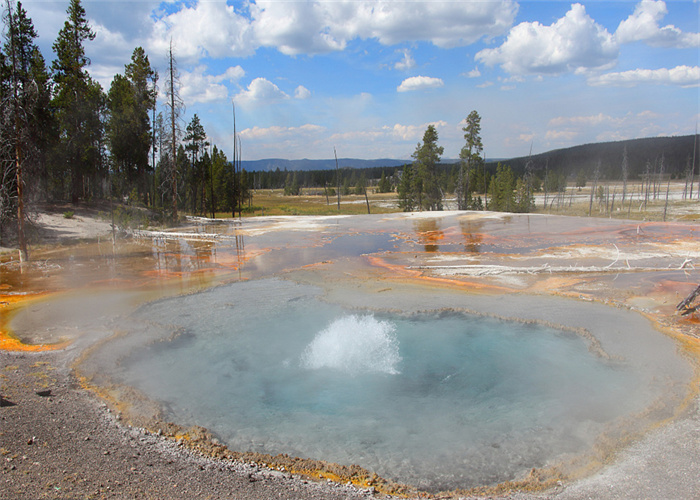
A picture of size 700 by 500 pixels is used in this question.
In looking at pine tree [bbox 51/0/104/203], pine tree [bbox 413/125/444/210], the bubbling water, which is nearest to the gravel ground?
the bubbling water

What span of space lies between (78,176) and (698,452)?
3083cm

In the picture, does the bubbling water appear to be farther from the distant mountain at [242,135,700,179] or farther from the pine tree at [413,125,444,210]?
the distant mountain at [242,135,700,179]

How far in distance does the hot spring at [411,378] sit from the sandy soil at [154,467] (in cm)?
50

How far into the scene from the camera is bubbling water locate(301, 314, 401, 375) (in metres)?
6.95

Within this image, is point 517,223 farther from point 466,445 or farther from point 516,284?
point 466,445

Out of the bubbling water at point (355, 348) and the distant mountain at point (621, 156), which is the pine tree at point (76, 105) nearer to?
the bubbling water at point (355, 348)

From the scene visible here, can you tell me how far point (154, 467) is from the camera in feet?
13.7

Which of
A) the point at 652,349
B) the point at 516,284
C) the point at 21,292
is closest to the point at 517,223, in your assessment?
the point at 516,284

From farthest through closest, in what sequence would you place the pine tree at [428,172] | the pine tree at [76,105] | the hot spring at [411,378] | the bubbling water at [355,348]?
the pine tree at [428,172] → the pine tree at [76,105] → the bubbling water at [355,348] → the hot spring at [411,378]

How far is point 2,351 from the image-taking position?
7125 mm

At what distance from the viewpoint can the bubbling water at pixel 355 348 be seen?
22.8 feet

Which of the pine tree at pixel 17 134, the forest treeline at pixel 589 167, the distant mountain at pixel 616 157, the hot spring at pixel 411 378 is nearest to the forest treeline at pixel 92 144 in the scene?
the pine tree at pixel 17 134

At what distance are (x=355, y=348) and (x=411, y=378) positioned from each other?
133cm

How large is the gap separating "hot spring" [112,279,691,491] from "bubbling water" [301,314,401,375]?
0.03 m
